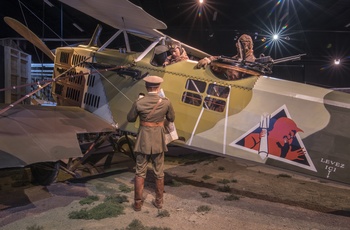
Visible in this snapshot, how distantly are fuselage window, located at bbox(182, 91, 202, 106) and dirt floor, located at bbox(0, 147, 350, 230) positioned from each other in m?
1.65

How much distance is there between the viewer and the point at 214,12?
14078 millimetres

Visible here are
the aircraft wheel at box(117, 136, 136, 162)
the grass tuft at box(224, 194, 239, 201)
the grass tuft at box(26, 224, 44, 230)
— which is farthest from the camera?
the aircraft wheel at box(117, 136, 136, 162)

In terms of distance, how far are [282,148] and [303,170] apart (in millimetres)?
430

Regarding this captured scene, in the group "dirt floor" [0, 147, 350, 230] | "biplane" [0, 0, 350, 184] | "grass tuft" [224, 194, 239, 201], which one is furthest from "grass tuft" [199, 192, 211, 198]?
"biplane" [0, 0, 350, 184]

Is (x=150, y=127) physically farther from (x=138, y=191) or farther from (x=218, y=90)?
(x=218, y=90)

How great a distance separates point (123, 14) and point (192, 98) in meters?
1.98

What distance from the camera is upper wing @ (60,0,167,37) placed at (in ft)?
16.5

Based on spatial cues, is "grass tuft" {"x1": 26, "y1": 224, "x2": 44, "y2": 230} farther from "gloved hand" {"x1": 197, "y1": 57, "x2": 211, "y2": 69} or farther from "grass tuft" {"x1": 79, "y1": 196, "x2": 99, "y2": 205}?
"gloved hand" {"x1": 197, "y1": 57, "x2": 211, "y2": 69}

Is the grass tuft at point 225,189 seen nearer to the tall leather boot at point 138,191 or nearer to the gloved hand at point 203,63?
the tall leather boot at point 138,191

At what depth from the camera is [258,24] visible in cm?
1439

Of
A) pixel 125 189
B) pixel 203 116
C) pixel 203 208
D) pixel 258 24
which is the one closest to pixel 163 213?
pixel 203 208

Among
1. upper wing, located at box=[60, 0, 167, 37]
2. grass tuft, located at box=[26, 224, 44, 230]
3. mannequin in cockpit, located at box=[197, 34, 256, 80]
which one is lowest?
grass tuft, located at box=[26, 224, 44, 230]

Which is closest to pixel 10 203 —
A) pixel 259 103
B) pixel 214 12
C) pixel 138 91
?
pixel 138 91

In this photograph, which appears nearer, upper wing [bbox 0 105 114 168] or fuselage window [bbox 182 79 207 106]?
upper wing [bbox 0 105 114 168]
